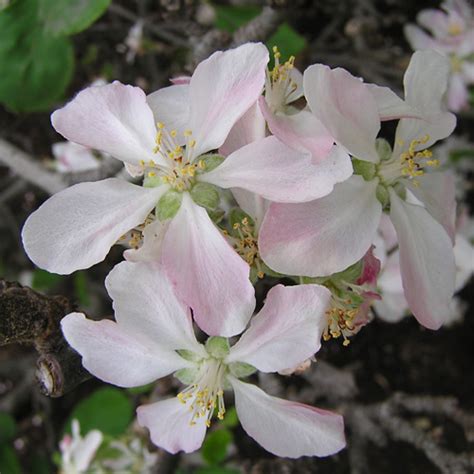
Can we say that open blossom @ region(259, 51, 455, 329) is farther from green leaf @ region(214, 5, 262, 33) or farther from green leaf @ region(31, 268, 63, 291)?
green leaf @ region(31, 268, 63, 291)

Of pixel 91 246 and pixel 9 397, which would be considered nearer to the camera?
pixel 91 246

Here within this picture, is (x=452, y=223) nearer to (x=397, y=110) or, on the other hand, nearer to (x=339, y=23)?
(x=397, y=110)

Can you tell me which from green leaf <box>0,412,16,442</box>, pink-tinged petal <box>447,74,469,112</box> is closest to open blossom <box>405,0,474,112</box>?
pink-tinged petal <box>447,74,469,112</box>

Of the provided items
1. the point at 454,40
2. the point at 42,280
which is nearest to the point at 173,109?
the point at 42,280

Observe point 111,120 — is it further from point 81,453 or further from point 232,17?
point 232,17

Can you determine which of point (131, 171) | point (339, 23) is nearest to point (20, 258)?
point (339, 23)

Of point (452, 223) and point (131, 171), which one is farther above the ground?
point (131, 171)

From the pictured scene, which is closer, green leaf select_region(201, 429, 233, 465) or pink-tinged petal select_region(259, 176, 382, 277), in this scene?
pink-tinged petal select_region(259, 176, 382, 277)
